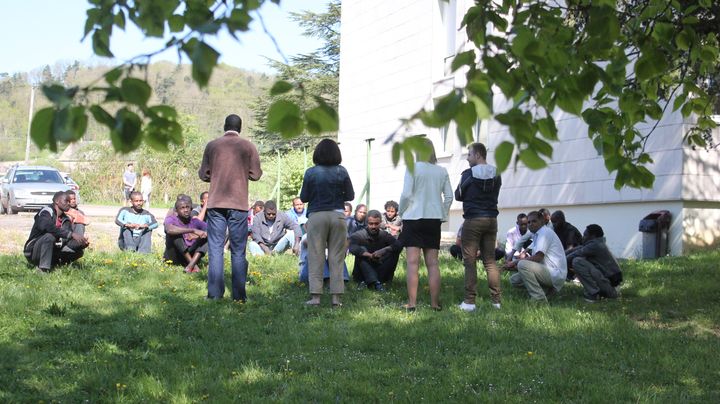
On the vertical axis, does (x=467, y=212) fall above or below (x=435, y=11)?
below

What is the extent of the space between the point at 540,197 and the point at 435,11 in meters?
6.69

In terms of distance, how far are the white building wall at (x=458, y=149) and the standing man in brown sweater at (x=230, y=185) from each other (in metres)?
2.43

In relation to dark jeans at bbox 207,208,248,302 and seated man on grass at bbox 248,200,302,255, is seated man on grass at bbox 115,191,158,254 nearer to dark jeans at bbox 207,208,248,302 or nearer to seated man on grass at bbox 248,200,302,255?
seated man on grass at bbox 248,200,302,255

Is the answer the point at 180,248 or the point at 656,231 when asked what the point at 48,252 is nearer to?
the point at 180,248

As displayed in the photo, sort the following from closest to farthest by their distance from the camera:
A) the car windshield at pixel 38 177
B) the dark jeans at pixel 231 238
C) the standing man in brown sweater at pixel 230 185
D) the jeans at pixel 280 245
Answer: the standing man in brown sweater at pixel 230 185
the dark jeans at pixel 231 238
the jeans at pixel 280 245
the car windshield at pixel 38 177

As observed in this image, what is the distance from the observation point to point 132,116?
3232mm

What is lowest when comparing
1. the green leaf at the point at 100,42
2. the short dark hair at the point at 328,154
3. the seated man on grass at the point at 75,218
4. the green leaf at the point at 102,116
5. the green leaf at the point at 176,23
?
the seated man on grass at the point at 75,218

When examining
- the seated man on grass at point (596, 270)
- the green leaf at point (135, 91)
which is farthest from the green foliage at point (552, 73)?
the seated man on grass at point (596, 270)

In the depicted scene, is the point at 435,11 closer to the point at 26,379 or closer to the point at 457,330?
the point at 457,330

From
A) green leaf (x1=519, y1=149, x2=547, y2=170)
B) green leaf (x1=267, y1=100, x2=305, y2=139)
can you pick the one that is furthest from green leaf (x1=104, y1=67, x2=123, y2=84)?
green leaf (x1=519, y1=149, x2=547, y2=170)

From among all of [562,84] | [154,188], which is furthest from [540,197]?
[154,188]

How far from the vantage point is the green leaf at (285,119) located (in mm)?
3402

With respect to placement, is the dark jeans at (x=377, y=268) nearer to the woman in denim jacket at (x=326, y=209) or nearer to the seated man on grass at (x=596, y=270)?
the woman in denim jacket at (x=326, y=209)

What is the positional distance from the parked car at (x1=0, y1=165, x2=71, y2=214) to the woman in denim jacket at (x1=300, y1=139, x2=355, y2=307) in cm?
2033
